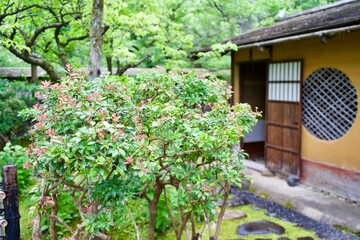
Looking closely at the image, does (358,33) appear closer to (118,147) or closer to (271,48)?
(271,48)

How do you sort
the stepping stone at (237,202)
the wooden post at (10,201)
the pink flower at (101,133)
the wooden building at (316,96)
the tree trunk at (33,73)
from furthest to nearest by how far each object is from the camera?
the tree trunk at (33,73) < the stepping stone at (237,202) < the wooden building at (316,96) < the wooden post at (10,201) < the pink flower at (101,133)

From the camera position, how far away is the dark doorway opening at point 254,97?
9508 millimetres

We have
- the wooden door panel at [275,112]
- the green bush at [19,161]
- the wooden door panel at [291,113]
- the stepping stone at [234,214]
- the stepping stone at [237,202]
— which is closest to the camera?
the green bush at [19,161]

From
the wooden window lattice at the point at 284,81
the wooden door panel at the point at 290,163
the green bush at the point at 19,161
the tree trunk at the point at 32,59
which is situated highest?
the tree trunk at the point at 32,59

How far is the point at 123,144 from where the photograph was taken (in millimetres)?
2330

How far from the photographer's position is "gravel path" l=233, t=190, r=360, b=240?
16.9ft

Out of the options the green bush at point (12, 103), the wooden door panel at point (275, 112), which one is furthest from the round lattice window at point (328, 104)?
the green bush at point (12, 103)

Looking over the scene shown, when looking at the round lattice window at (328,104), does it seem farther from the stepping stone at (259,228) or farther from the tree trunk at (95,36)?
the tree trunk at (95,36)

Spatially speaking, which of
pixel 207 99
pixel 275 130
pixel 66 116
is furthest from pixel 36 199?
pixel 275 130

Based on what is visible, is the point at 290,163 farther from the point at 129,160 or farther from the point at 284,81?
the point at 129,160

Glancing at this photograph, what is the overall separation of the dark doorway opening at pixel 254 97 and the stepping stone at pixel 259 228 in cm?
410

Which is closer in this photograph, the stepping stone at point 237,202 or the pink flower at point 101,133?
the pink flower at point 101,133

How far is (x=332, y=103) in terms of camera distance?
6.84 metres

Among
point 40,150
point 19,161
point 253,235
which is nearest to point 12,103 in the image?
point 19,161
